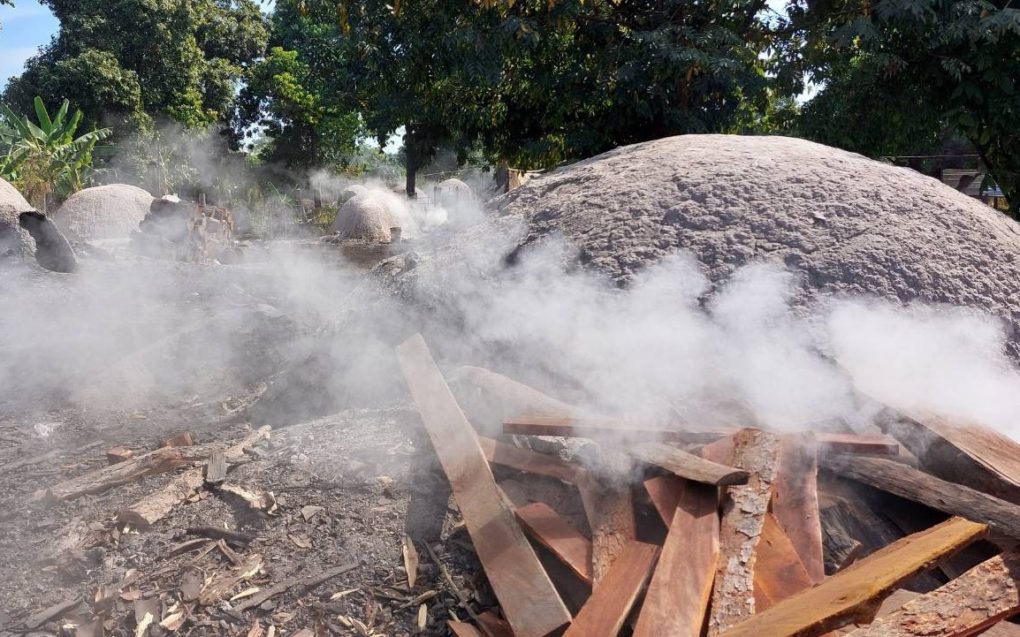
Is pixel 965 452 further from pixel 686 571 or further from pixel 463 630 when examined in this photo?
pixel 463 630

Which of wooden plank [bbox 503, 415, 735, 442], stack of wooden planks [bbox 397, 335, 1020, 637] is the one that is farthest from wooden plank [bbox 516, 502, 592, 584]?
wooden plank [bbox 503, 415, 735, 442]

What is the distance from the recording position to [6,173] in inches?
594

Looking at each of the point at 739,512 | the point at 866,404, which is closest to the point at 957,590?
the point at 739,512

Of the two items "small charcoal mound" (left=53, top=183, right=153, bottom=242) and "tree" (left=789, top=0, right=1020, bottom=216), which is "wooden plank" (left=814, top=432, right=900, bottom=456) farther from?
"small charcoal mound" (left=53, top=183, right=153, bottom=242)

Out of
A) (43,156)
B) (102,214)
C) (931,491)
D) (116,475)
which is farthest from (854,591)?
(43,156)

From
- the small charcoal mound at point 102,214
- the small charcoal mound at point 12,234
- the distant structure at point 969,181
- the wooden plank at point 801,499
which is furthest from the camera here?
the small charcoal mound at point 102,214

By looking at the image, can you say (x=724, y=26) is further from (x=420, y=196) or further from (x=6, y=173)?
(x=420, y=196)

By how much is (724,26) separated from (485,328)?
4.97m

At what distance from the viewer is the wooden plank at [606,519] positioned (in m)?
1.92

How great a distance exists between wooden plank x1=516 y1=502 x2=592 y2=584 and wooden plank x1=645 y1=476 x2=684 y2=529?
225 mm

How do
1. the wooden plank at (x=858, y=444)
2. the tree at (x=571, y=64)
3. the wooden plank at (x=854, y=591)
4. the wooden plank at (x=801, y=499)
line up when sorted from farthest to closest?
1. the tree at (x=571, y=64)
2. the wooden plank at (x=858, y=444)
3. the wooden plank at (x=801, y=499)
4. the wooden plank at (x=854, y=591)

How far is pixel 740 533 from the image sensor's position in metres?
1.84

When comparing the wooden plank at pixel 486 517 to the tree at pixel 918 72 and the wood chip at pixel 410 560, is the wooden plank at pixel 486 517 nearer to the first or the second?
the wood chip at pixel 410 560

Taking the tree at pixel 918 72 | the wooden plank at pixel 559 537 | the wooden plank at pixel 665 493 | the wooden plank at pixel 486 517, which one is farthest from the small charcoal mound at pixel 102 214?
the wooden plank at pixel 665 493
